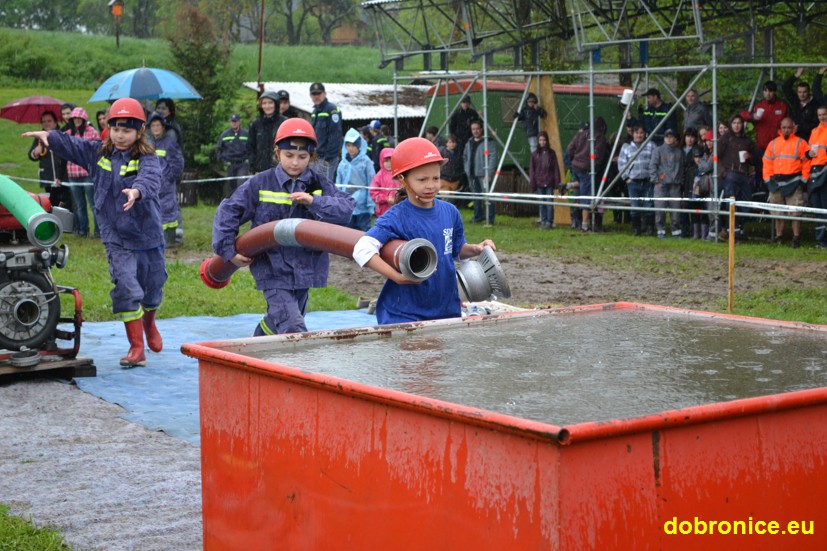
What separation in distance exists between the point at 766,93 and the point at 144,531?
43.0 ft

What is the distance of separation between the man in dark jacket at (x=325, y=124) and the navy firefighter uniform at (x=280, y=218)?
10395 mm

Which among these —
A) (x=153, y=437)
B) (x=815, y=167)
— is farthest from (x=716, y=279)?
(x=153, y=437)

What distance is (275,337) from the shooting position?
4195 mm

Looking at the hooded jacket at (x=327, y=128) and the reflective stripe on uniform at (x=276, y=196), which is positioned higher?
the hooded jacket at (x=327, y=128)

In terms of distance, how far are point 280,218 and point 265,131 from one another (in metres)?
9.41

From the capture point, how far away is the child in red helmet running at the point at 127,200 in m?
7.83

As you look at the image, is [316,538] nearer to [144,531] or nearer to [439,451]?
[439,451]

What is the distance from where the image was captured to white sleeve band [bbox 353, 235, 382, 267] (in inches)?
195

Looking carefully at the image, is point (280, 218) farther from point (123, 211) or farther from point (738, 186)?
point (738, 186)

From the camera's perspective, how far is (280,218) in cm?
660

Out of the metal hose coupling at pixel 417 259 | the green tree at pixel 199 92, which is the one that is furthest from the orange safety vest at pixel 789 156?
the green tree at pixel 199 92

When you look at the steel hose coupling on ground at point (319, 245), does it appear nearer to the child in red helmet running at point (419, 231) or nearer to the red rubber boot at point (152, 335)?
the child in red helmet running at point (419, 231)

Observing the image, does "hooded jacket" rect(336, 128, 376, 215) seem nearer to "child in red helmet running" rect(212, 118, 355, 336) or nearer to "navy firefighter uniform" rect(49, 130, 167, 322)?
"navy firefighter uniform" rect(49, 130, 167, 322)

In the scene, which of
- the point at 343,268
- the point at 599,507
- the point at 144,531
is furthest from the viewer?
the point at 343,268
